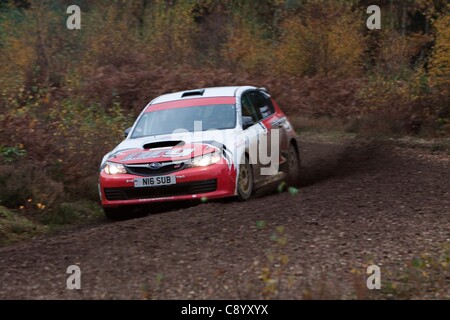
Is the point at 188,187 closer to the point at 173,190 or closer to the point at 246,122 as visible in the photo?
the point at 173,190

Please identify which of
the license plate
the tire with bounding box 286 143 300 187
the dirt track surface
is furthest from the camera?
the tire with bounding box 286 143 300 187

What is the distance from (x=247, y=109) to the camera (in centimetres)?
1235

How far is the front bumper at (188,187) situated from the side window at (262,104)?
247cm

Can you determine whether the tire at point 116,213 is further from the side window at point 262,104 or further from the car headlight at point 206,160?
the side window at point 262,104

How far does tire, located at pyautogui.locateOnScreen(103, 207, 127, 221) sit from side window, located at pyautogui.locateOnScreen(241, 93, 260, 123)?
2402 mm

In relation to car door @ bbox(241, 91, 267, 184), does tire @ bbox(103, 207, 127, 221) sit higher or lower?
lower

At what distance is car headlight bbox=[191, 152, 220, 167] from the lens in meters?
10.5

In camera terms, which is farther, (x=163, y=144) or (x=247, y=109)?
(x=247, y=109)

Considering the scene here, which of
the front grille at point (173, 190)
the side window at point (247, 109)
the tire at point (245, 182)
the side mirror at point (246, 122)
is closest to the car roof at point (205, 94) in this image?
the side window at point (247, 109)

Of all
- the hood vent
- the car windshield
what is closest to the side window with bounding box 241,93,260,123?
the car windshield

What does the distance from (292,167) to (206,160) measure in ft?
10.6

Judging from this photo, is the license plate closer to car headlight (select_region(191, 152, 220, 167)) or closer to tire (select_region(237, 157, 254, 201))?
car headlight (select_region(191, 152, 220, 167))

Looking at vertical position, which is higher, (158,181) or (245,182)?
(158,181)

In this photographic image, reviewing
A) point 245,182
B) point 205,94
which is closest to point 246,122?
point 245,182
